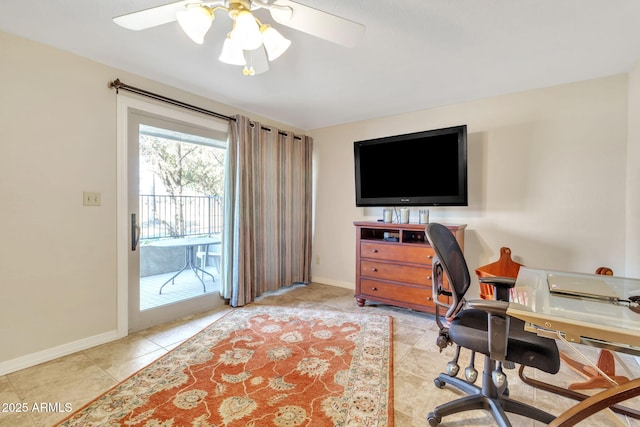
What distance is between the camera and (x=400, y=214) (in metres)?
3.38

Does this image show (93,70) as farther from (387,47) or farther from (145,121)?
(387,47)

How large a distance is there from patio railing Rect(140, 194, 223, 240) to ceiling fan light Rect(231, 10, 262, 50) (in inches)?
73.6

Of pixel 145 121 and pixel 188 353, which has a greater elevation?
pixel 145 121

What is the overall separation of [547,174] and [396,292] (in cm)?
185

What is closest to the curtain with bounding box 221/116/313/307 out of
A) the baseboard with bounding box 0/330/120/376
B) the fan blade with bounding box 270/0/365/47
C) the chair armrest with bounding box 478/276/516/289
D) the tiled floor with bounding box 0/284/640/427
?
the tiled floor with bounding box 0/284/640/427

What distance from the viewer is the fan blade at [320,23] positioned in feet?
4.45

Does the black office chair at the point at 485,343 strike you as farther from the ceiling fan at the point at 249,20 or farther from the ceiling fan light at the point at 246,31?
the ceiling fan light at the point at 246,31

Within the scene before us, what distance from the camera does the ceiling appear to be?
5.46 feet

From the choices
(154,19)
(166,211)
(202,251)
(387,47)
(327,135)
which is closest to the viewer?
(154,19)

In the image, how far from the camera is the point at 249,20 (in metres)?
1.33

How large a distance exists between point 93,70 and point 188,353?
237cm

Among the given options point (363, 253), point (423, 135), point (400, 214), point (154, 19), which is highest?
point (154, 19)

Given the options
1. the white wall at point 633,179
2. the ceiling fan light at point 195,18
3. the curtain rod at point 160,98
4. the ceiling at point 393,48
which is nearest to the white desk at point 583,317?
the white wall at point 633,179

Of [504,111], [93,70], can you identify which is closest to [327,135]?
[504,111]
